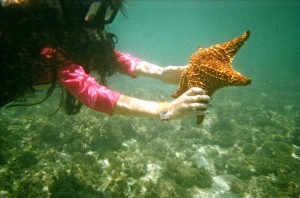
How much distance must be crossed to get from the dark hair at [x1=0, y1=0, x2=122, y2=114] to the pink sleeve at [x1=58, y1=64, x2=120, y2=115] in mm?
160

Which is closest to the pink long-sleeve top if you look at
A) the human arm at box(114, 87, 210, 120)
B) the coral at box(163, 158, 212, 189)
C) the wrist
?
the human arm at box(114, 87, 210, 120)

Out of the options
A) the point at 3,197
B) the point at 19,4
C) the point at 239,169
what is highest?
the point at 19,4

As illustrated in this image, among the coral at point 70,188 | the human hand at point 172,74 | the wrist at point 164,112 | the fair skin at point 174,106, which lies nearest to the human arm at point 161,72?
the human hand at point 172,74

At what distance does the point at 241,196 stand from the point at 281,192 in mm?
1245

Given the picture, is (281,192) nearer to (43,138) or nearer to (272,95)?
(43,138)

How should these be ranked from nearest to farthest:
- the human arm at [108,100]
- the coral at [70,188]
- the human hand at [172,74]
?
the human arm at [108,100] < the human hand at [172,74] < the coral at [70,188]

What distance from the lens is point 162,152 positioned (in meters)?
9.34

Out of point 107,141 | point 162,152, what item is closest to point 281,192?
point 162,152

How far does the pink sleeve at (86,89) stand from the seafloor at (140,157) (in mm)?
3730

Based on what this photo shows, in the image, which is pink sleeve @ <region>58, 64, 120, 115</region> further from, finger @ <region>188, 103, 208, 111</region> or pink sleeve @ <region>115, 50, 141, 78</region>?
pink sleeve @ <region>115, 50, 141, 78</region>

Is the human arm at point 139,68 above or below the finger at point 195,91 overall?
above

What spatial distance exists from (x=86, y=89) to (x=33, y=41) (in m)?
0.88

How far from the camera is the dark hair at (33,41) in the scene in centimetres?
273

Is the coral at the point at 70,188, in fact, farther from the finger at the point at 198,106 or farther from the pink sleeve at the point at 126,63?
the finger at the point at 198,106
